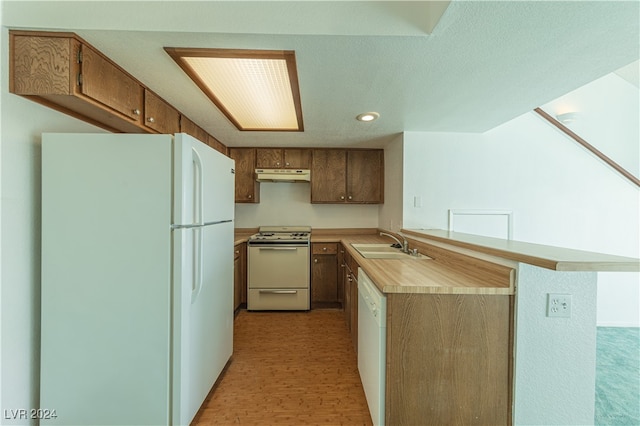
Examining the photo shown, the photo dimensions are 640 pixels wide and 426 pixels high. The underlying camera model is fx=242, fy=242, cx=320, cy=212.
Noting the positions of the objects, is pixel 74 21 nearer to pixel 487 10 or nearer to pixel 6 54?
pixel 6 54

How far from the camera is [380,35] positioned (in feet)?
3.84

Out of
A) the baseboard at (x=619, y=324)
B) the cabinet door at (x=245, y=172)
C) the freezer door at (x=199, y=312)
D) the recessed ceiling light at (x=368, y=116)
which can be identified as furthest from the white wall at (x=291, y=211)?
the baseboard at (x=619, y=324)

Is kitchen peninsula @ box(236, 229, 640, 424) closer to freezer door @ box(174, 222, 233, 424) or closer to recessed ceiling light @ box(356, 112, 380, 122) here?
freezer door @ box(174, 222, 233, 424)

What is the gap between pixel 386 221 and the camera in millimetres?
3273

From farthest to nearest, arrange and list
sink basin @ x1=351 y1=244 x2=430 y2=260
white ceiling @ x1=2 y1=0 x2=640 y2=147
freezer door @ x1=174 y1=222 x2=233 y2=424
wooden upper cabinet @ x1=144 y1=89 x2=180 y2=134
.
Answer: sink basin @ x1=351 y1=244 x2=430 y2=260 → wooden upper cabinet @ x1=144 y1=89 x2=180 y2=134 → freezer door @ x1=174 y1=222 x2=233 y2=424 → white ceiling @ x1=2 y1=0 x2=640 y2=147

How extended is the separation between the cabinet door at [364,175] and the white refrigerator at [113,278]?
7.96 ft

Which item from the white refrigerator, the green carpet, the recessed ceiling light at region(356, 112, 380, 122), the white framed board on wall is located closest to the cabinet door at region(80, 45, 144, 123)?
the white refrigerator

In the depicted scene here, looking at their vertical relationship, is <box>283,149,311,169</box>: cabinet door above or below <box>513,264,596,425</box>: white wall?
above

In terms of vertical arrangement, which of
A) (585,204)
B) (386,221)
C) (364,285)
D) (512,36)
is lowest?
(364,285)

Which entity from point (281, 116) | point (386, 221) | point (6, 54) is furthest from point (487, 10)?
point (386, 221)

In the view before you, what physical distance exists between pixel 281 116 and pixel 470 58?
152 centimetres

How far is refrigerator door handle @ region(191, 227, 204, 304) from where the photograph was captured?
139 cm

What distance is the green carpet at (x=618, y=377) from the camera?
1.61 metres

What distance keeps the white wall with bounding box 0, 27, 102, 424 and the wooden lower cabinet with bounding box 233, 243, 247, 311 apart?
1719 millimetres
